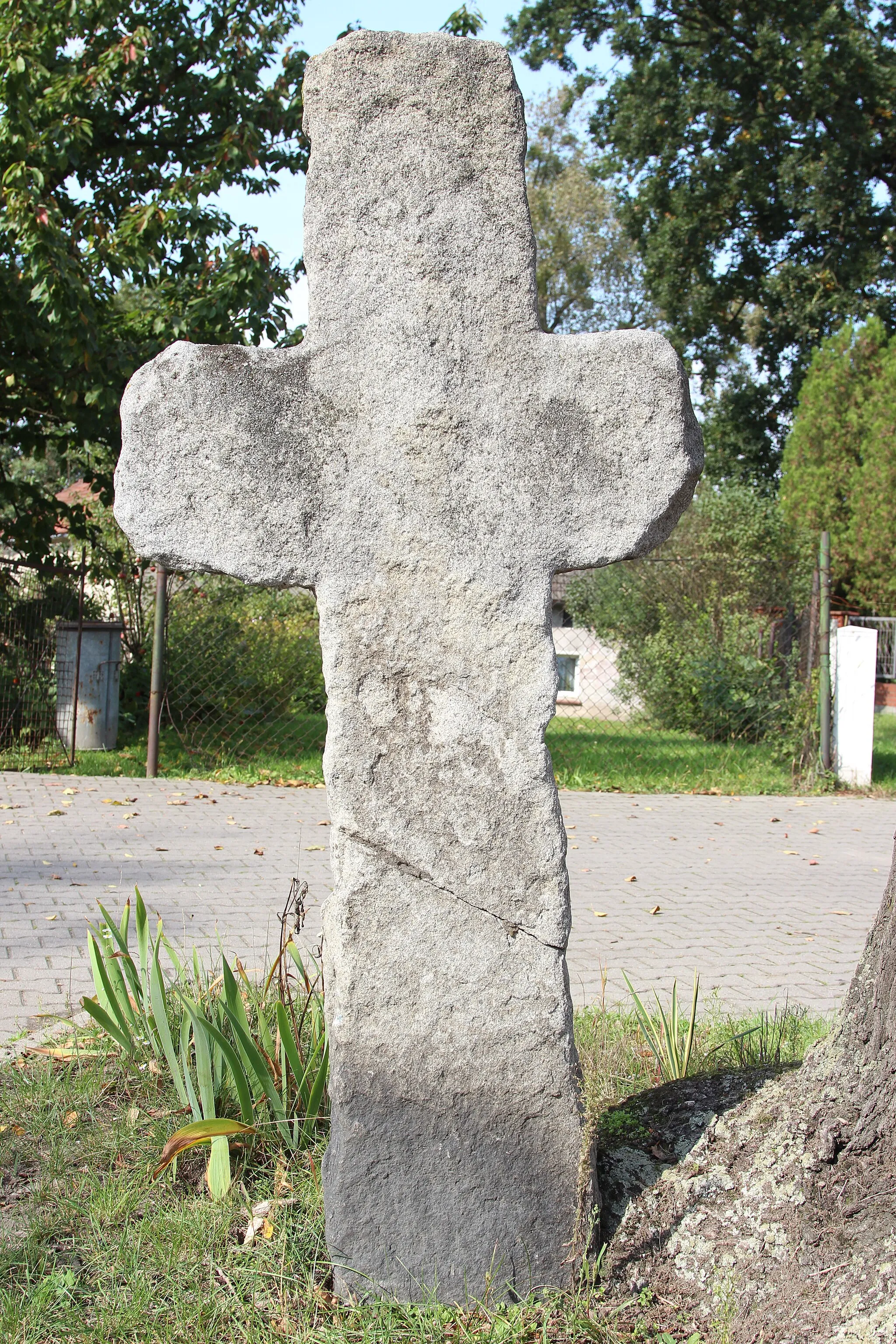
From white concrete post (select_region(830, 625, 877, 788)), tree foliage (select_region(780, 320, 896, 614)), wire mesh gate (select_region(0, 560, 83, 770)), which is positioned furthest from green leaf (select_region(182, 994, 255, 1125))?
tree foliage (select_region(780, 320, 896, 614))

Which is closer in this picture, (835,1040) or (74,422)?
(835,1040)

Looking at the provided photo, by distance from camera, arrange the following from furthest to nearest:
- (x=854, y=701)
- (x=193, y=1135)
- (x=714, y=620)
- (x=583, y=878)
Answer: (x=714, y=620) → (x=854, y=701) → (x=583, y=878) → (x=193, y=1135)

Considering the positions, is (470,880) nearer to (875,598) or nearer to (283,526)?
(283,526)

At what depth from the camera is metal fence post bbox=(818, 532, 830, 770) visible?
35.2 ft

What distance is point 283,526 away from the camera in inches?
99.7

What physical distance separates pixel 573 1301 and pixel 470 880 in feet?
3.04

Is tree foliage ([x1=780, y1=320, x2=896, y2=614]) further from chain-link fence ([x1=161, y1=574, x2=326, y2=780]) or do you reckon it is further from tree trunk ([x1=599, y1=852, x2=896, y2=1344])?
tree trunk ([x1=599, y1=852, x2=896, y2=1344])

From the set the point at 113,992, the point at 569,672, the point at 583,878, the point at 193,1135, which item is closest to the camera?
the point at 193,1135

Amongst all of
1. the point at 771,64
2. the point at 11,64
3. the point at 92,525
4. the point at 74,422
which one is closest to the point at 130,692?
the point at 92,525

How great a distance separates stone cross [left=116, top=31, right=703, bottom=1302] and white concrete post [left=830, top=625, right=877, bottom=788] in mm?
9056

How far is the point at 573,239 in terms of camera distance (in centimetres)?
3506

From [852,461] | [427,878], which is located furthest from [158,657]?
[852,461]

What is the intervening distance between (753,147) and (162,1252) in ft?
86.0

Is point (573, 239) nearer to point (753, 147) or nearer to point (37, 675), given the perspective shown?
point (753, 147)
